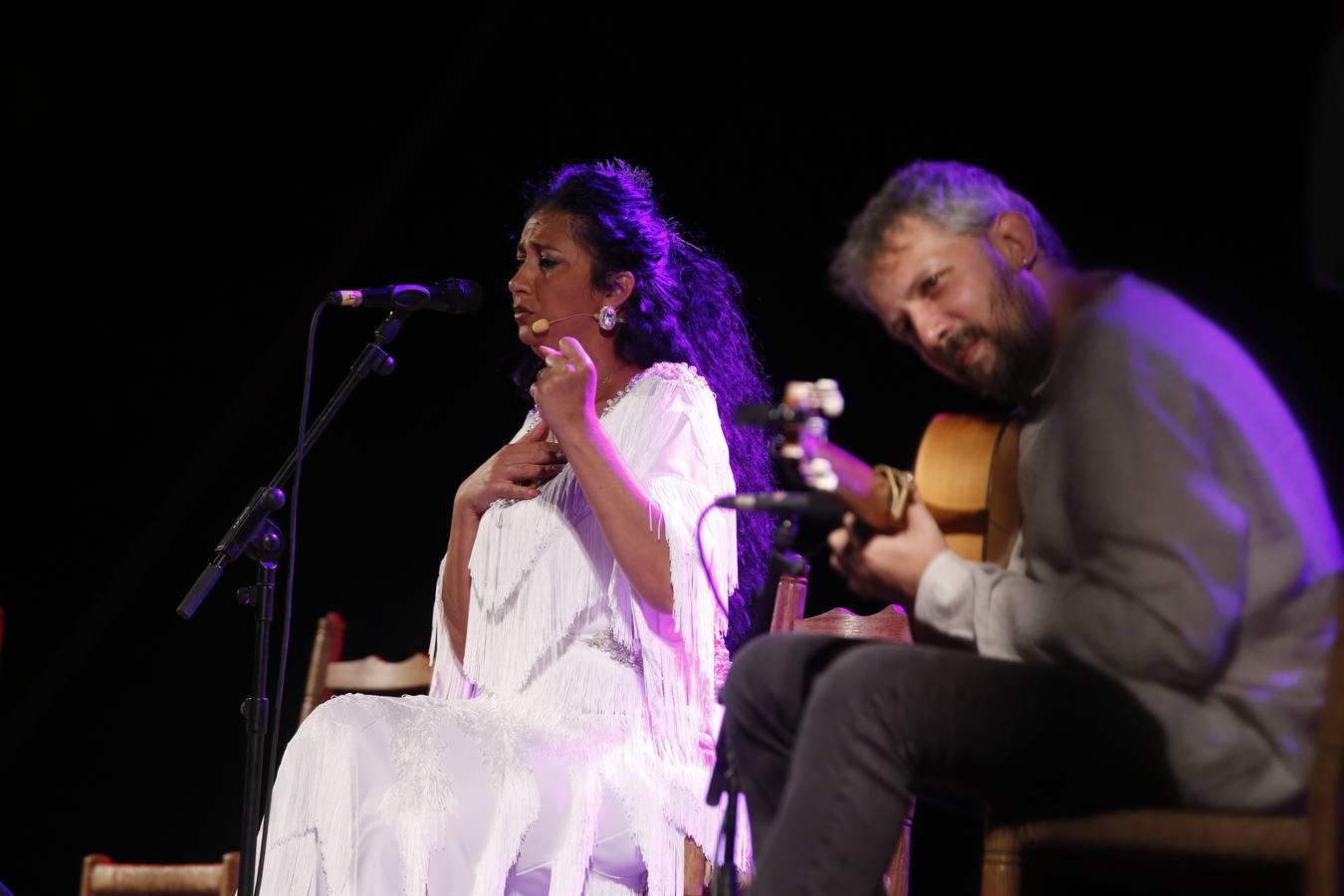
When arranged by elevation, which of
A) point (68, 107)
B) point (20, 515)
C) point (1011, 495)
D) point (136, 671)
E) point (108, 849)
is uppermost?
point (68, 107)

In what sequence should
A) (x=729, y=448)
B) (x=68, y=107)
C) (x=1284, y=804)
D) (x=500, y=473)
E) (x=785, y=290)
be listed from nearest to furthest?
1. (x=1284, y=804)
2. (x=500, y=473)
3. (x=729, y=448)
4. (x=785, y=290)
5. (x=68, y=107)

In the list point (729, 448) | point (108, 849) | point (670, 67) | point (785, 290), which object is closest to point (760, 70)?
point (670, 67)

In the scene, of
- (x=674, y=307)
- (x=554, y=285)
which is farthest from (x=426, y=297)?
(x=674, y=307)

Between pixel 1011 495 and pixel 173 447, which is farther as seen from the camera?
pixel 173 447

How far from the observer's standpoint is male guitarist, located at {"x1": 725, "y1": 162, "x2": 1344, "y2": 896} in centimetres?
A: 135

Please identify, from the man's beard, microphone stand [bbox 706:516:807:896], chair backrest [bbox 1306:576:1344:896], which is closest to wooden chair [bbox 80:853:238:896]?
microphone stand [bbox 706:516:807:896]

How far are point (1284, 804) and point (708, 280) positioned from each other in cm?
176

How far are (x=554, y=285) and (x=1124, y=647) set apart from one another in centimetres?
150

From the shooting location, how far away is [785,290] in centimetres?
316

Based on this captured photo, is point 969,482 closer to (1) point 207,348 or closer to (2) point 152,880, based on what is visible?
(2) point 152,880

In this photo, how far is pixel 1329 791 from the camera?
4.02 feet

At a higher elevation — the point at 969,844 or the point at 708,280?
the point at 708,280

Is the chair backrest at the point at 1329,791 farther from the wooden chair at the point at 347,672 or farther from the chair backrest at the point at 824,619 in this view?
the wooden chair at the point at 347,672

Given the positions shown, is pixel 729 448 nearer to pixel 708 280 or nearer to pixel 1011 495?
pixel 708 280
